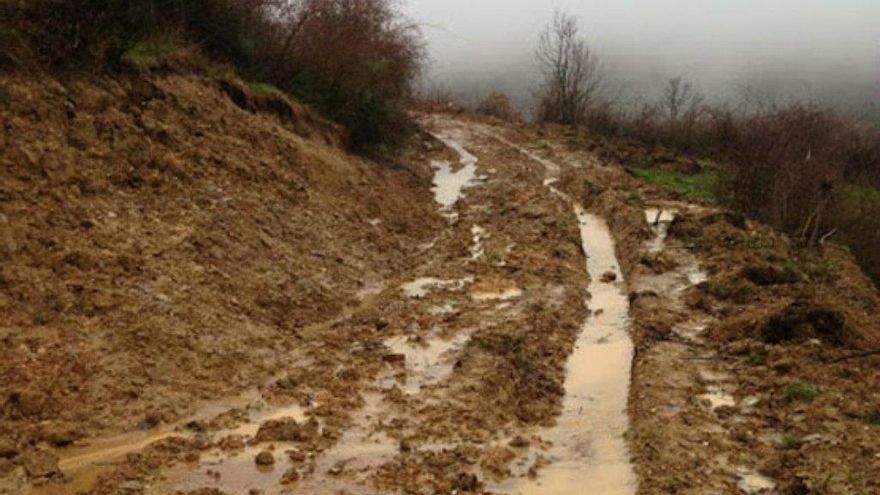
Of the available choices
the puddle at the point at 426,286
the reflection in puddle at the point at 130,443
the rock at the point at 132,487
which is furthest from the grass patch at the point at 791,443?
the puddle at the point at 426,286

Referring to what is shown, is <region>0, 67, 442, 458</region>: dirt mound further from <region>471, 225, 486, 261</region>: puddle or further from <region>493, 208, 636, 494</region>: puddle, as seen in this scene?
<region>493, 208, 636, 494</region>: puddle

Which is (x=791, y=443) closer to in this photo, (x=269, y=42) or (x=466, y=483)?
(x=466, y=483)

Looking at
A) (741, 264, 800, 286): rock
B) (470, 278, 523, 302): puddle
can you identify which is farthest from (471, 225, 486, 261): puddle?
(741, 264, 800, 286): rock

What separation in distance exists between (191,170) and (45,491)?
6502 mm

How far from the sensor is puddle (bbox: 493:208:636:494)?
6.17 meters

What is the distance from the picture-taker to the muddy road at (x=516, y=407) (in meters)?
6.01

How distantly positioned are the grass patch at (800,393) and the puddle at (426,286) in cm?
519

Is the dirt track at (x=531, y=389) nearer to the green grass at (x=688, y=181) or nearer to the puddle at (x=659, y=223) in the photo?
the puddle at (x=659, y=223)

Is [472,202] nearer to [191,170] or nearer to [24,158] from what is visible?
[191,170]

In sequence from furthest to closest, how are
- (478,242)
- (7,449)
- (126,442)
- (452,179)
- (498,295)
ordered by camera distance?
(452,179)
(478,242)
(498,295)
(126,442)
(7,449)

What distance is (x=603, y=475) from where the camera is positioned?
20.7 feet

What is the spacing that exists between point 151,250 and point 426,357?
3516mm

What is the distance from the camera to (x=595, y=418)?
7496 mm

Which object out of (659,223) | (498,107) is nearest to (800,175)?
(659,223)
